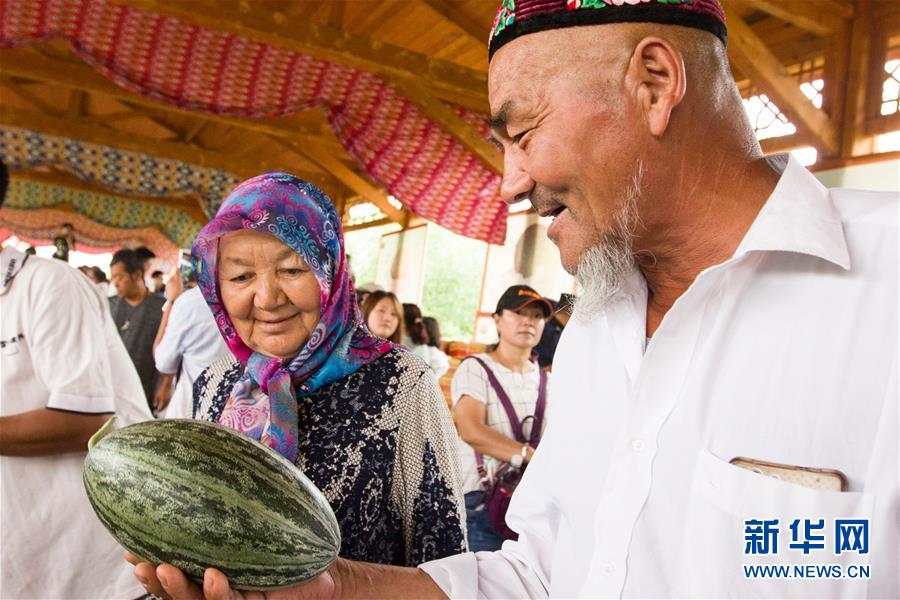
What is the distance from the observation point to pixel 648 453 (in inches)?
46.0

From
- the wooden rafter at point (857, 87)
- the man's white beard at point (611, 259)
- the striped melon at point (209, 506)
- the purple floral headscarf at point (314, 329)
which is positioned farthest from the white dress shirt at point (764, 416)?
the wooden rafter at point (857, 87)

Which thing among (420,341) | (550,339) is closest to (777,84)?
(550,339)

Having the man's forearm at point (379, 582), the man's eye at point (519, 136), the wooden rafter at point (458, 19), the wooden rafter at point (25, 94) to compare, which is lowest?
the man's forearm at point (379, 582)

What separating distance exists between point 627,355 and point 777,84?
165 inches

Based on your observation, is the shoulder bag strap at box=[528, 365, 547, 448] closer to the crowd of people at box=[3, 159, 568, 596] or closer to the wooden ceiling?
the crowd of people at box=[3, 159, 568, 596]

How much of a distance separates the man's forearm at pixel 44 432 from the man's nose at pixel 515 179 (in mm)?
1635

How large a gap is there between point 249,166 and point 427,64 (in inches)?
227

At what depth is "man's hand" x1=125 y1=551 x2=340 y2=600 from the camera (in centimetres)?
118

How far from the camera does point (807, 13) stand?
474 cm

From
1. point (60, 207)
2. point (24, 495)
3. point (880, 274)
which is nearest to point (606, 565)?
point (880, 274)

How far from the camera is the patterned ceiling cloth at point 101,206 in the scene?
43.8 feet

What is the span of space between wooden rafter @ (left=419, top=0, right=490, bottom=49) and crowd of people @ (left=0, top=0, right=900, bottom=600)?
208 inches

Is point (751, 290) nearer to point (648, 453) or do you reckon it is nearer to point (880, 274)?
point (880, 274)

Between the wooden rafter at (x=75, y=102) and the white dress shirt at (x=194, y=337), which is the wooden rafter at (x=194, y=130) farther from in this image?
the white dress shirt at (x=194, y=337)
